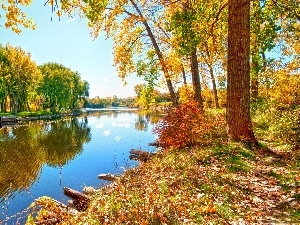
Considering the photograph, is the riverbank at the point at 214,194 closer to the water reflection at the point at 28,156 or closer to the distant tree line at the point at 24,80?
the water reflection at the point at 28,156

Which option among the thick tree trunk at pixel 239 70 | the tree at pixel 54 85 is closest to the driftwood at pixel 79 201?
the thick tree trunk at pixel 239 70

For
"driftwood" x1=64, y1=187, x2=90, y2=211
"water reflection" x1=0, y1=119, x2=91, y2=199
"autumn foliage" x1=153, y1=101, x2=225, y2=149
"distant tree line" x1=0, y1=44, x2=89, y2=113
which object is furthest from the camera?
"distant tree line" x1=0, y1=44, x2=89, y2=113

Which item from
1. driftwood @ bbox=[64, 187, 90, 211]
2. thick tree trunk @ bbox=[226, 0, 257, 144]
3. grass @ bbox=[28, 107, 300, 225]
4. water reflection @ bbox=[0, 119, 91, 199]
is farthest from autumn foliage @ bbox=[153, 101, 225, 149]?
water reflection @ bbox=[0, 119, 91, 199]

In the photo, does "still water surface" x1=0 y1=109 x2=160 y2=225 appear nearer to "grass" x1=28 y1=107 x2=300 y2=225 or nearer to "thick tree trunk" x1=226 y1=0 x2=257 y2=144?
Answer: "grass" x1=28 y1=107 x2=300 y2=225

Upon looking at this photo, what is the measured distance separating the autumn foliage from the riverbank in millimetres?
3525

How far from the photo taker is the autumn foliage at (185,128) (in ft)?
41.2

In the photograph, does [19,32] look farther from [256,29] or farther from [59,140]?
[59,140]

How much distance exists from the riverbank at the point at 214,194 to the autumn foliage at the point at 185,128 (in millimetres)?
3525

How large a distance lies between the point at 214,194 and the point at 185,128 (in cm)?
653

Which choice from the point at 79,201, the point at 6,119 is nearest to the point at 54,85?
the point at 6,119

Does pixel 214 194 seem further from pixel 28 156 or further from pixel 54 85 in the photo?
pixel 54 85

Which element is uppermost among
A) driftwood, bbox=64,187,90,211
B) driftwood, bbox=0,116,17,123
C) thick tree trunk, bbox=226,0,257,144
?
thick tree trunk, bbox=226,0,257,144

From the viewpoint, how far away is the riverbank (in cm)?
517

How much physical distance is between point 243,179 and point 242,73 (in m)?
3.82
